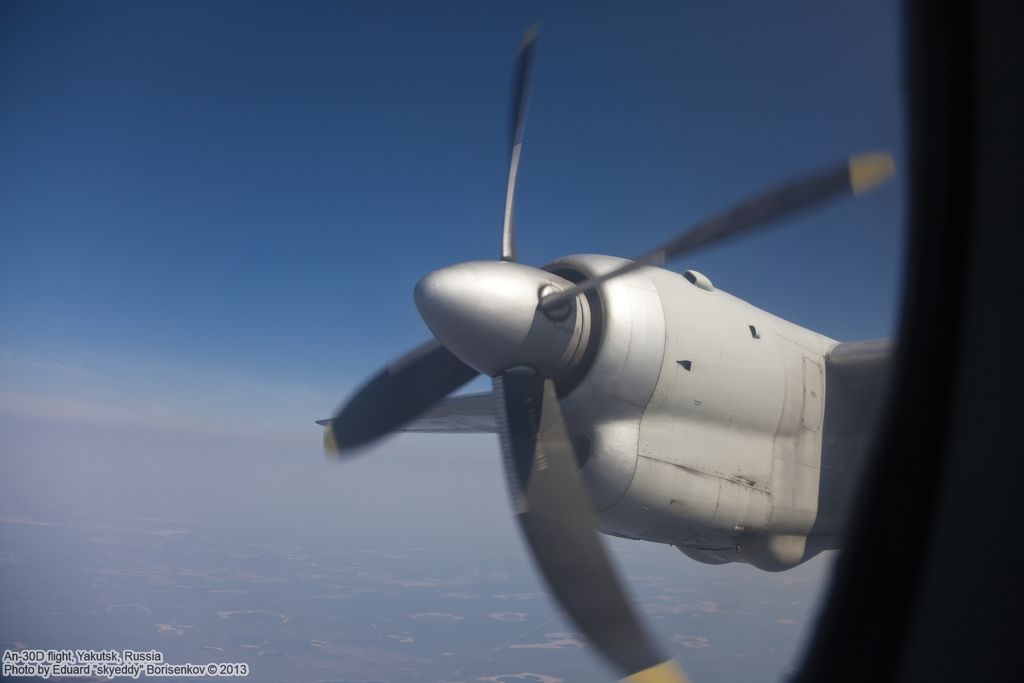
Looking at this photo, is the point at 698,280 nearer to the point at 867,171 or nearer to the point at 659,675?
the point at 867,171

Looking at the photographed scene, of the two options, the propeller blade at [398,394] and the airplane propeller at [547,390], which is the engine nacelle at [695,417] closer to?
the airplane propeller at [547,390]

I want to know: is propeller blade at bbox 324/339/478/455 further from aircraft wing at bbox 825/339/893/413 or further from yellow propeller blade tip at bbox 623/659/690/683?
aircraft wing at bbox 825/339/893/413

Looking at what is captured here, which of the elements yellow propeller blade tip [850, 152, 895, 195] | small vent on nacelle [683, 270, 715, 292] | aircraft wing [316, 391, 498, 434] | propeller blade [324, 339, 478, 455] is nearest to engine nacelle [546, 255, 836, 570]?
small vent on nacelle [683, 270, 715, 292]

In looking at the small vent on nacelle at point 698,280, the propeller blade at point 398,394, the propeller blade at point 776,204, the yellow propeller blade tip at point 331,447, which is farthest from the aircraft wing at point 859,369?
the yellow propeller blade tip at point 331,447

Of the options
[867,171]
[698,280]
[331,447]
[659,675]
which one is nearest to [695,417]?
[698,280]

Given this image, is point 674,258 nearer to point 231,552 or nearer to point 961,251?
point 961,251

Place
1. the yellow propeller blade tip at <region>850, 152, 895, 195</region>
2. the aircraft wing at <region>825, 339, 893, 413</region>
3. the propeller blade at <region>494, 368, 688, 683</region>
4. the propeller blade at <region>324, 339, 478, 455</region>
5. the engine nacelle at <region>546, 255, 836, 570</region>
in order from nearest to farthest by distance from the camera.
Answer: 1. the yellow propeller blade tip at <region>850, 152, 895, 195</region>
2. the propeller blade at <region>494, 368, 688, 683</region>
3. the engine nacelle at <region>546, 255, 836, 570</region>
4. the propeller blade at <region>324, 339, 478, 455</region>
5. the aircraft wing at <region>825, 339, 893, 413</region>
